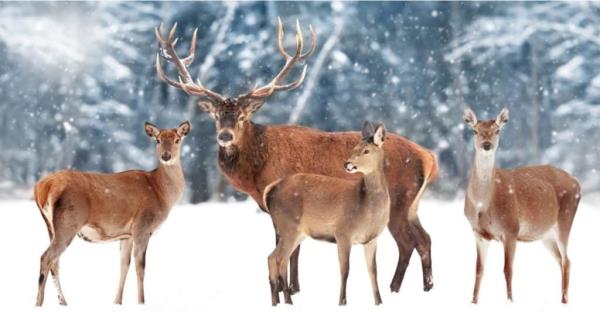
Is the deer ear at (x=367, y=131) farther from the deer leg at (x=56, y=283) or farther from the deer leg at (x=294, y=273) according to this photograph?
the deer leg at (x=56, y=283)

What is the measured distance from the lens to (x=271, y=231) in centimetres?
1847

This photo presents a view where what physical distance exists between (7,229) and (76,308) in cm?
945

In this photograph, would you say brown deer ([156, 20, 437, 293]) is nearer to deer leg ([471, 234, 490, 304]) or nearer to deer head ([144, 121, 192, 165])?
deer head ([144, 121, 192, 165])

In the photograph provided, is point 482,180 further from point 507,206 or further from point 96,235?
point 96,235

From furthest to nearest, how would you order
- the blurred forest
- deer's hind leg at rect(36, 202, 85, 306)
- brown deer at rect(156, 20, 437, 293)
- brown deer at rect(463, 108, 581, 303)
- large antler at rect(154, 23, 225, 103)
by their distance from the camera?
1. the blurred forest
2. large antler at rect(154, 23, 225, 103)
3. brown deer at rect(156, 20, 437, 293)
4. brown deer at rect(463, 108, 581, 303)
5. deer's hind leg at rect(36, 202, 85, 306)

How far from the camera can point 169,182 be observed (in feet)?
35.2

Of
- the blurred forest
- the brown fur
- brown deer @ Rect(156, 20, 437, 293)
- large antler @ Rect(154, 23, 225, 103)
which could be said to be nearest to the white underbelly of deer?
brown deer @ Rect(156, 20, 437, 293)

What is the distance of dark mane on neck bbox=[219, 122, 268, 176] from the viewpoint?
1149cm

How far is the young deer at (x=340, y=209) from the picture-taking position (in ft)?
30.9

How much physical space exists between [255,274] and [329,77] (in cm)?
1305

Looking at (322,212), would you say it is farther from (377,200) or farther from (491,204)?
(491,204)

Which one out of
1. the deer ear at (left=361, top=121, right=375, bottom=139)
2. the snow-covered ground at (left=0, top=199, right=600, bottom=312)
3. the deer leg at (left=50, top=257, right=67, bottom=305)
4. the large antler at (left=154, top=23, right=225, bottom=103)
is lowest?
the snow-covered ground at (left=0, top=199, right=600, bottom=312)

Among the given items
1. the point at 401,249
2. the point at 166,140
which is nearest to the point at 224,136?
the point at 166,140

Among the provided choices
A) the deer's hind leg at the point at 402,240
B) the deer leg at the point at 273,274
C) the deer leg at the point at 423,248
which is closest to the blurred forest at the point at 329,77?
the deer leg at the point at 423,248
